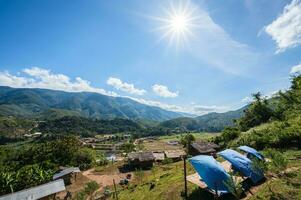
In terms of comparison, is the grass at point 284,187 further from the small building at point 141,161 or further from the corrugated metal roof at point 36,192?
the small building at point 141,161

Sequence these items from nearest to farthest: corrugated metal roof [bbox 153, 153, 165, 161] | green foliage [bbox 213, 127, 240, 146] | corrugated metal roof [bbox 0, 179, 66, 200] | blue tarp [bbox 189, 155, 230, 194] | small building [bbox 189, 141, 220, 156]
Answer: blue tarp [bbox 189, 155, 230, 194] → corrugated metal roof [bbox 0, 179, 66, 200] → small building [bbox 189, 141, 220, 156] → green foliage [bbox 213, 127, 240, 146] → corrugated metal roof [bbox 153, 153, 165, 161]

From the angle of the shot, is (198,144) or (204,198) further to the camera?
(198,144)

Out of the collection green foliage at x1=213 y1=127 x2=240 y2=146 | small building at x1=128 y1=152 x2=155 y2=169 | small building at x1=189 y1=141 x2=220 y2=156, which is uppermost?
green foliage at x1=213 y1=127 x2=240 y2=146

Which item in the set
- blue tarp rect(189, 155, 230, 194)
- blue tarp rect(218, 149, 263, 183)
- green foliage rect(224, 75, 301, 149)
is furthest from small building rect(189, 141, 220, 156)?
blue tarp rect(189, 155, 230, 194)

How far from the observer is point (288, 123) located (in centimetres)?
3083

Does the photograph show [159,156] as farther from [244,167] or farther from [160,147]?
[160,147]

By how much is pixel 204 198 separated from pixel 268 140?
1690cm

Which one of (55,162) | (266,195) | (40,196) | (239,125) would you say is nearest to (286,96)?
(239,125)

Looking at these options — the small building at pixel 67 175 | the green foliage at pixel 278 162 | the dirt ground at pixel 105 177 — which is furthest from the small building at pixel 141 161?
the green foliage at pixel 278 162

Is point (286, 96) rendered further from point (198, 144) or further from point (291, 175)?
point (291, 175)

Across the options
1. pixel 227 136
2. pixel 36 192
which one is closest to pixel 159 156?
pixel 227 136

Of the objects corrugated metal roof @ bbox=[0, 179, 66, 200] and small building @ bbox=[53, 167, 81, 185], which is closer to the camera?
corrugated metal roof @ bbox=[0, 179, 66, 200]

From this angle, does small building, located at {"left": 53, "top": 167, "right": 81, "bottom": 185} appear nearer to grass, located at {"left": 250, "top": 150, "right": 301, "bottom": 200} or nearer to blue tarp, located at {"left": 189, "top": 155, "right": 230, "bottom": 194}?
blue tarp, located at {"left": 189, "top": 155, "right": 230, "bottom": 194}

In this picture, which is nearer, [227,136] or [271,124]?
[271,124]
